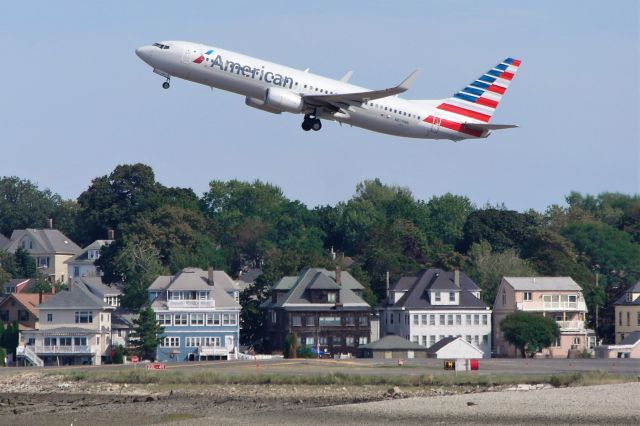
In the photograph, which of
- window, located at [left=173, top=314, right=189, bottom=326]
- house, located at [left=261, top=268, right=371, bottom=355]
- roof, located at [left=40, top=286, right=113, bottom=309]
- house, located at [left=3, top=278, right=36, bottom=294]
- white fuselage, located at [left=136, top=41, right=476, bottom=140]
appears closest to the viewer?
white fuselage, located at [left=136, top=41, right=476, bottom=140]

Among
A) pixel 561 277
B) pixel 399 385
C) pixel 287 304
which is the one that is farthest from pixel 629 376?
pixel 561 277

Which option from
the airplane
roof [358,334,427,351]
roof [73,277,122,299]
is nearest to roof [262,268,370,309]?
roof [358,334,427,351]

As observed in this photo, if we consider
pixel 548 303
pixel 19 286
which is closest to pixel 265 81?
pixel 548 303

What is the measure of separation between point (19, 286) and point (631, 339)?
6784cm

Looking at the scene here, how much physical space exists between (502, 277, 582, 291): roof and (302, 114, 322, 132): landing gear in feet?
215

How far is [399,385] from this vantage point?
314 ft

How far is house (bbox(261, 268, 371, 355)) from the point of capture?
A: 155 meters

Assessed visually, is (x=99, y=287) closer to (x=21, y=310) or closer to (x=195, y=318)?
(x=21, y=310)

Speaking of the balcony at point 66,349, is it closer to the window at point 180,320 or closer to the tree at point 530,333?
the window at point 180,320

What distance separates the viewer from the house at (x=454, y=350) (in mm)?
145625

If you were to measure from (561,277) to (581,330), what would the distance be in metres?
→ 8.11

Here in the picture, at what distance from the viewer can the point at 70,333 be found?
150m

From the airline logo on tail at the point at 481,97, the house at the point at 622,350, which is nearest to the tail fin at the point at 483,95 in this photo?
the airline logo on tail at the point at 481,97

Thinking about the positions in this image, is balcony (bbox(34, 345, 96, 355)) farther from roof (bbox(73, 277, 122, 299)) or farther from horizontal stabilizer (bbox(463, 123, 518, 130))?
horizontal stabilizer (bbox(463, 123, 518, 130))
